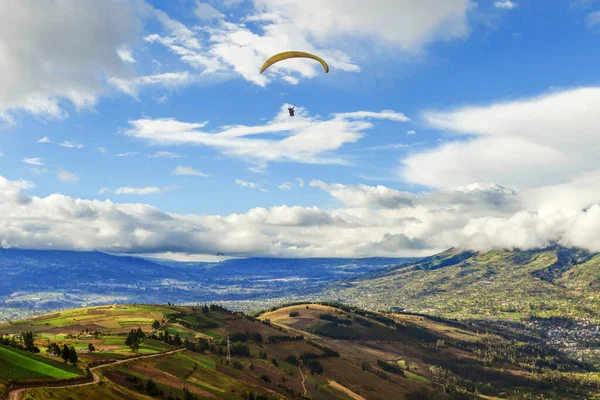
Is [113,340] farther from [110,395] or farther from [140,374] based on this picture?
[110,395]

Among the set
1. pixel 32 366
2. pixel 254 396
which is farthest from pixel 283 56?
pixel 254 396

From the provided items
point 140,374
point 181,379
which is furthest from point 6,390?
point 181,379

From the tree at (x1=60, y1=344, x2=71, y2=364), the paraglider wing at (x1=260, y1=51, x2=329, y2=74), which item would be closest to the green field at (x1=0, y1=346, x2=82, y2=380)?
the tree at (x1=60, y1=344, x2=71, y2=364)

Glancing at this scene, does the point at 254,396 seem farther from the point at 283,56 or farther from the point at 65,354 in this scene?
the point at 283,56

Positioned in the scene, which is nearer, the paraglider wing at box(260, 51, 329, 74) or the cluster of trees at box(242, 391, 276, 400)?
the paraglider wing at box(260, 51, 329, 74)

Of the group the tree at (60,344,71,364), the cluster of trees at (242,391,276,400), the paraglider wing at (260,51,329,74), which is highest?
the paraglider wing at (260,51,329,74)

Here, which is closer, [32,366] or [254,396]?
[32,366]

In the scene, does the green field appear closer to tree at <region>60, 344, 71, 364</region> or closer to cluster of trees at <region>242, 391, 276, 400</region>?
tree at <region>60, 344, 71, 364</region>

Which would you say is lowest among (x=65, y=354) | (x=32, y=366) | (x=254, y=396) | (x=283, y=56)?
(x=254, y=396)
